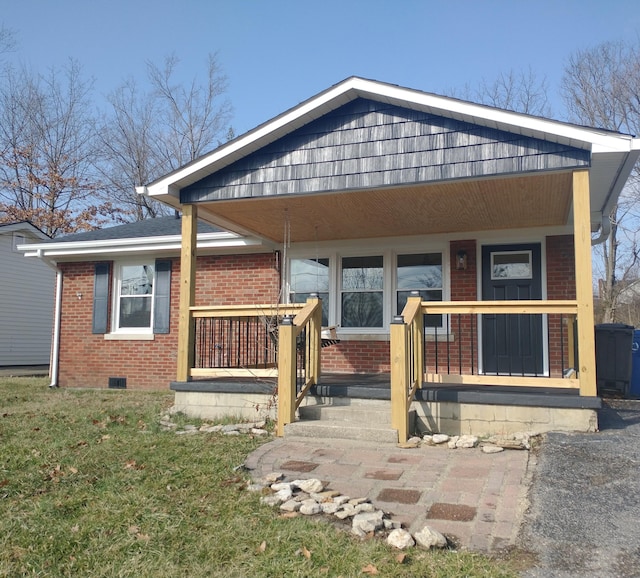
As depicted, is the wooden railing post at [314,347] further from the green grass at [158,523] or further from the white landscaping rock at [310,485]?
the white landscaping rock at [310,485]

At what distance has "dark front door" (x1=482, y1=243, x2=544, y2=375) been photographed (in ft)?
26.6

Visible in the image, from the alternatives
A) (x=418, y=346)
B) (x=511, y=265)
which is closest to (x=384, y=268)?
(x=511, y=265)

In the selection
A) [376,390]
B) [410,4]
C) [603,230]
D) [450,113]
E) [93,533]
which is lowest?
[93,533]

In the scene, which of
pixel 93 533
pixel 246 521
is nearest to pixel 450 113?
pixel 246 521

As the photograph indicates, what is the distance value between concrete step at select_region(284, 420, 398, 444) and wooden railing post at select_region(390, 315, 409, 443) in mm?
93

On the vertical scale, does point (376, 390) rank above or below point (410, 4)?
below

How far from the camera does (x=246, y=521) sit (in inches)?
131

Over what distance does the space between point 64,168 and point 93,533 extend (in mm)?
26330

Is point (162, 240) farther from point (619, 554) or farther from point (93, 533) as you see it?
point (619, 554)

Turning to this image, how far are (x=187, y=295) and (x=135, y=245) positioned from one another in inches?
134

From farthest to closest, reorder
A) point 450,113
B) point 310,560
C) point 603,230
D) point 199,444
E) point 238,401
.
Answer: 1. point 603,230
2. point 238,401
3. point 450,113
4. point 199,444
5. point 310,560

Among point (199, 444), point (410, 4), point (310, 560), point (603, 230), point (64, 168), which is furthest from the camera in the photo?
point (64, 168)

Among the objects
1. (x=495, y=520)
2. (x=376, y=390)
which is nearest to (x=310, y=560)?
(x=495, y=520)

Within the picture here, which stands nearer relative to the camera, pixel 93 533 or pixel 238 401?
pixel 93 533
